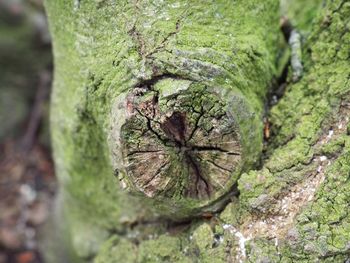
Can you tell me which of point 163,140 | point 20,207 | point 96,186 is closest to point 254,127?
point 163,140

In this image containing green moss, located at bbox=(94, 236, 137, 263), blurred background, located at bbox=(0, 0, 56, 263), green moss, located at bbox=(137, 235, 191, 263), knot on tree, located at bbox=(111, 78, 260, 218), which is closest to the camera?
knot on tree, located at bbox=(111, 78, 260, 218)

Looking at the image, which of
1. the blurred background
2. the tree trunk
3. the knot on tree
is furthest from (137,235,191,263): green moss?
the blurred background

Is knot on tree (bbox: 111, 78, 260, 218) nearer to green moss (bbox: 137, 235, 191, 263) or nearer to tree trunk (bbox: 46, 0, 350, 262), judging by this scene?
tree trunk (bbox: 46, 0, 350, 262)

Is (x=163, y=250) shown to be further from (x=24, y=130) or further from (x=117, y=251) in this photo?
(x=24, y=130)

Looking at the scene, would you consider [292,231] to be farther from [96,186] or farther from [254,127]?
[96,186]

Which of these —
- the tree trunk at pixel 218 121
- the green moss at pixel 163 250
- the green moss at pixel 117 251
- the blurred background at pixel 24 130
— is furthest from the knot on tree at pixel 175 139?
the blurred background at pixel 24 130

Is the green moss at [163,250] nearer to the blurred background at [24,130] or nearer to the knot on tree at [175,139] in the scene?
the knot on tree at [175,139]

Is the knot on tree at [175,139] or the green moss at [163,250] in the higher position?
the knot on tree at [175,139]
